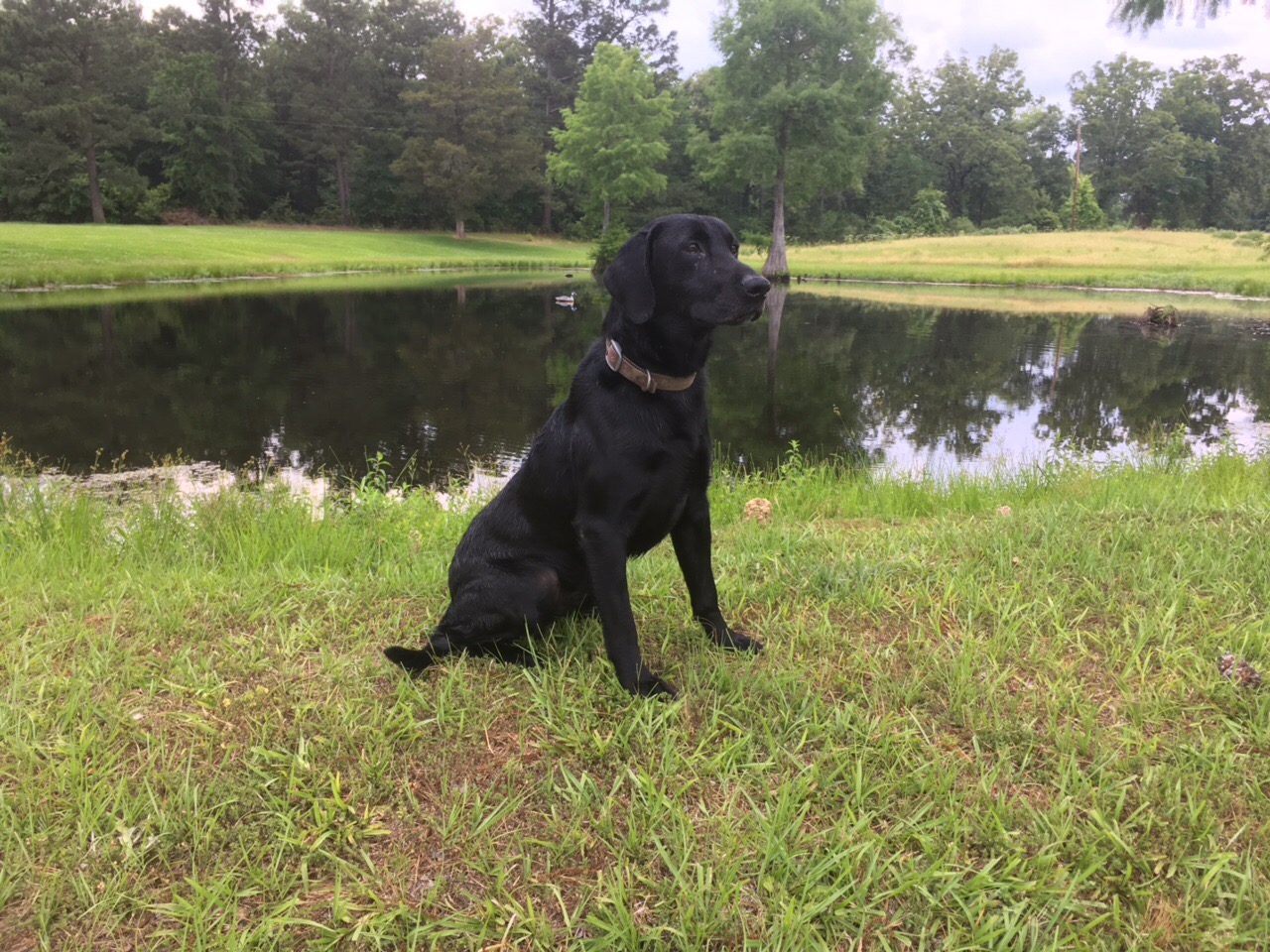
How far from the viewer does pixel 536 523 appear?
2750mm

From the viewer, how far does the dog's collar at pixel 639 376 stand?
2.54m

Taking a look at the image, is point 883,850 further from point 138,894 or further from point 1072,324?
point 1072,324

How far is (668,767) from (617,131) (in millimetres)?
48594

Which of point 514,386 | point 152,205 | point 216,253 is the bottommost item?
point 514,386

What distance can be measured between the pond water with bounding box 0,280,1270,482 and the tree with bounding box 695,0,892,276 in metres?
20.9

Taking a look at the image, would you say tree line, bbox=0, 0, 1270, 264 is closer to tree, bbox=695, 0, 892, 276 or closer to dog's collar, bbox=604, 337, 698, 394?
tree, bbox=695, 0, 892, 276

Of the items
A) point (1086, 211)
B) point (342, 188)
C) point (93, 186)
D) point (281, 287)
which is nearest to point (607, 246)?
point (281, 287)

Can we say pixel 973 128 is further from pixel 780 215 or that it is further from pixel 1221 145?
pixel 780 215

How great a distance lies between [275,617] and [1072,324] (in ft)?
74.1

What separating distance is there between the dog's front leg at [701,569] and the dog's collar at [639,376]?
0.43 m

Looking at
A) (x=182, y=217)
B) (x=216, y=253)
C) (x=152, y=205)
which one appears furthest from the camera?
(x=182, y=217)

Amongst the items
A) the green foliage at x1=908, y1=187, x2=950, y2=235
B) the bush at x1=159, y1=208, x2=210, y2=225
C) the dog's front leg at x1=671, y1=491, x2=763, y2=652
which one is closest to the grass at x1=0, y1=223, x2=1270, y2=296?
the bush at x1=159, y1=208, x2=210, y2=225

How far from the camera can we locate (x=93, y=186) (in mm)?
44125

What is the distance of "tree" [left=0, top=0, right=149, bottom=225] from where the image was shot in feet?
138
